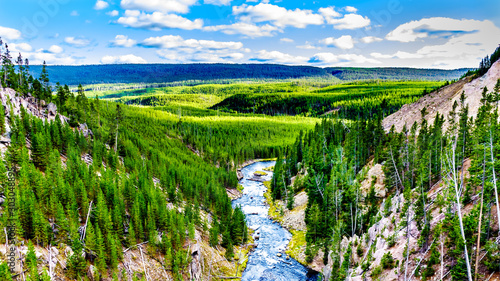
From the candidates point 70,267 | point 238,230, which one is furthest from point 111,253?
point 238,230

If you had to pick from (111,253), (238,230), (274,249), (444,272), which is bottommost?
(274,249)

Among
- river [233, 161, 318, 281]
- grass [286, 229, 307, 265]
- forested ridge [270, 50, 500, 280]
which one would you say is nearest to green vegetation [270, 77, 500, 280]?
forested ridge [270, 50, 500, 280]

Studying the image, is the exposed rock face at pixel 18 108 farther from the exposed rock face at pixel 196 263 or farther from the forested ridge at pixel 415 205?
the forested ridge at pixel 415 205

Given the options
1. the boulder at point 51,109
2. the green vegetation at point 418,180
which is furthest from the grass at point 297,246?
the boulder at point 51,109

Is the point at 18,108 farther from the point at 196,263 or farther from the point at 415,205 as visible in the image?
the point at 415,205

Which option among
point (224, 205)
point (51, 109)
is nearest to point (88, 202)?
point (224, 205)

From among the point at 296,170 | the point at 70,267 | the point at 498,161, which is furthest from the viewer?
the point at 296,170

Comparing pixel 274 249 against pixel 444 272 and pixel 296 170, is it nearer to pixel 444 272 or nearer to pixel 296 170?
pixel 444 272

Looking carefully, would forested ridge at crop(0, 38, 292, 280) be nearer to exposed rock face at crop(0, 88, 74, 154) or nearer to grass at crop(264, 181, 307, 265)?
exposed rock face at crop(0, 88, 74, 154)
